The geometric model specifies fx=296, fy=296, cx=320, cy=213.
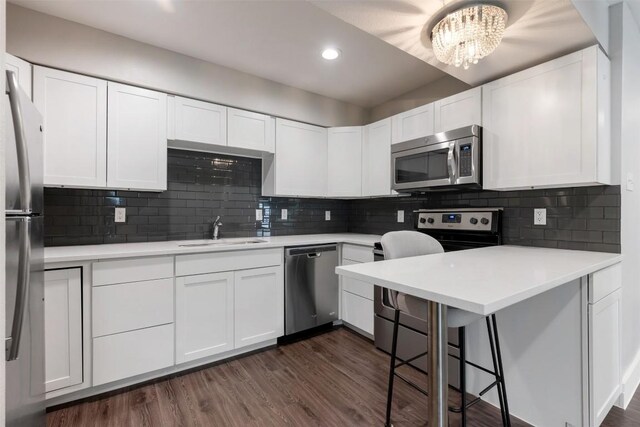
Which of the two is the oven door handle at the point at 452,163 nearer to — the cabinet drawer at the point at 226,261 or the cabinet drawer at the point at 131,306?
the cabinet drawer at the point at 226,261

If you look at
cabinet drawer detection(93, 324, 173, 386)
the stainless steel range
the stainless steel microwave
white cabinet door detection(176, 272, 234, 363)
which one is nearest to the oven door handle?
the stainless steel microwave

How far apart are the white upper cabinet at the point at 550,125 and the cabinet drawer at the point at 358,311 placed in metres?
1.40

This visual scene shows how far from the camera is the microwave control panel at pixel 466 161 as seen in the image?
212 cm

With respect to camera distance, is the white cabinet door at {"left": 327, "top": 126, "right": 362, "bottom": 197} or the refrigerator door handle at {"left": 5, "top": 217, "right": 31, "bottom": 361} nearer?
the refrigerator door handle at {"left": 5, "top": 217, "right": 31, "bottom": 361}

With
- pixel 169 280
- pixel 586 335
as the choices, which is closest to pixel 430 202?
pixel 586 335

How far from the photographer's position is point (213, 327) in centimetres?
222

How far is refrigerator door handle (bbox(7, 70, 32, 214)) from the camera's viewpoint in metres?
1.00

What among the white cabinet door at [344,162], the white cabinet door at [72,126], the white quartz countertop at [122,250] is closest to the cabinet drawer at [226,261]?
the white quartz countertop at [122,250]

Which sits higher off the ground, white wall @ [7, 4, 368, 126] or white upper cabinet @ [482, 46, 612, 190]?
white wall @ [7, 4, 368, 126]

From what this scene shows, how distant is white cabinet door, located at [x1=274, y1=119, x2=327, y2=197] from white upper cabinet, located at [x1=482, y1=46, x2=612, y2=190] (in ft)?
5.28

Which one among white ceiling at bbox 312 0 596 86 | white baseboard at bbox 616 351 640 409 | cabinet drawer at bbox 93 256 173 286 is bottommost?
white baseboard at bbox 616 351 640 409

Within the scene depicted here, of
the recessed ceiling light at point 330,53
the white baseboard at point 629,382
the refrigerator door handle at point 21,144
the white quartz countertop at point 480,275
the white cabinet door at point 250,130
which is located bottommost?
the white baseboard at point 629,382

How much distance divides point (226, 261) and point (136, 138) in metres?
1.15

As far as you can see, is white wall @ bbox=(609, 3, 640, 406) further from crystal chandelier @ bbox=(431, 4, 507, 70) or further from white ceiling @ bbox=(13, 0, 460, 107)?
white ceiling @ bbox=(13, 0, 460, 107)
